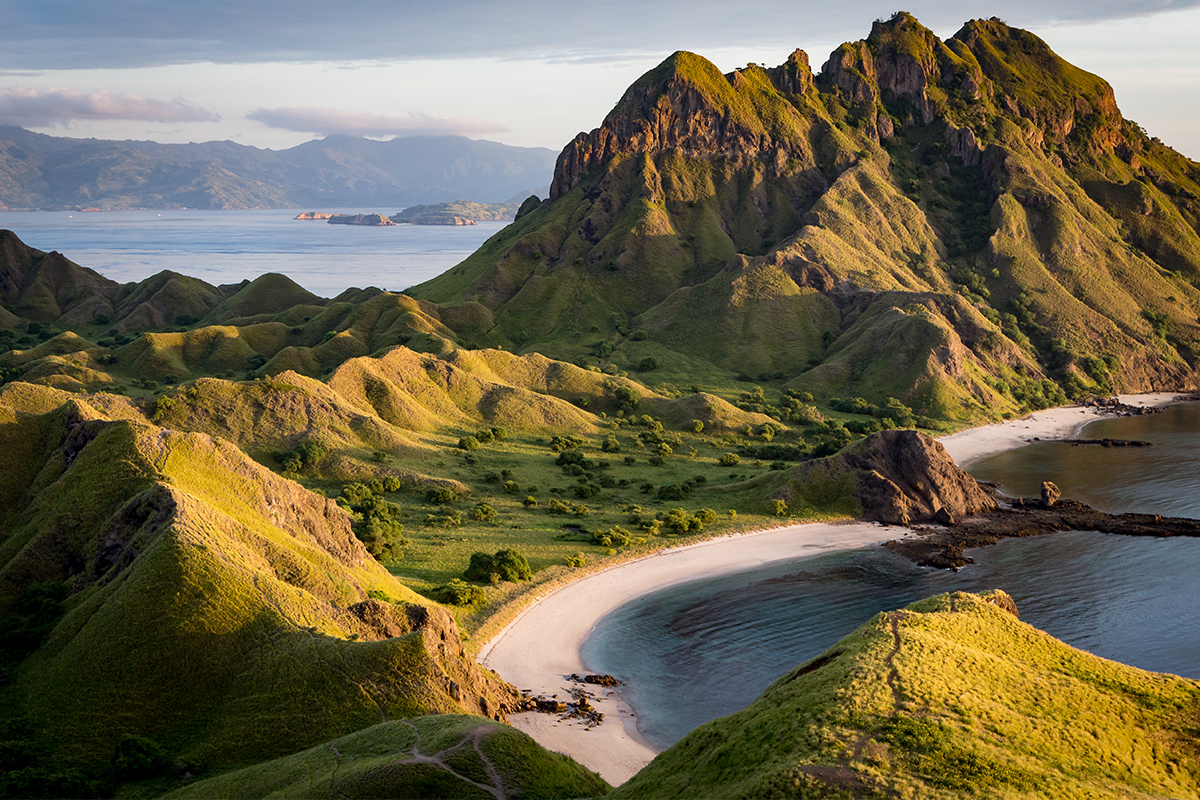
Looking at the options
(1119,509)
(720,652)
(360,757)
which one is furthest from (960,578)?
(360,757)

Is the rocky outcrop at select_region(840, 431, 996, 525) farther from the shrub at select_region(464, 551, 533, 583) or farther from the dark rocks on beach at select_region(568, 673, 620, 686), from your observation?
the dark rocks on beach at select_region(568, 673, 620, 686)

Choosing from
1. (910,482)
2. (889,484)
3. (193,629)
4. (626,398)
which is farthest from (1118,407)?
(193,629)

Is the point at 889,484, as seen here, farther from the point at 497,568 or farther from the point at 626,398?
the point at 626,398

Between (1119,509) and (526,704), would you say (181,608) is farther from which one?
(1119,509)

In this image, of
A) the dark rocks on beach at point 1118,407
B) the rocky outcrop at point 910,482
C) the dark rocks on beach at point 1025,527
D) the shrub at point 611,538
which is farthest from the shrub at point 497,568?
the dark rocks on beach at point 1118,407

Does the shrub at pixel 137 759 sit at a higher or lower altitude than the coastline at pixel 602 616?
higher

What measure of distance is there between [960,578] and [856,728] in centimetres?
6117

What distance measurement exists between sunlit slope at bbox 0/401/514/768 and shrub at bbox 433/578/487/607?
1247 cm

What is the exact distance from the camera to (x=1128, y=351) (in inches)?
7859

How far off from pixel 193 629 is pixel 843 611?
57.1 meters

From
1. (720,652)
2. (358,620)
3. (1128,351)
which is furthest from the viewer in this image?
(1128,351)

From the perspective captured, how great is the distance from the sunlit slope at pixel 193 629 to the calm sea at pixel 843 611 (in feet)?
49.4

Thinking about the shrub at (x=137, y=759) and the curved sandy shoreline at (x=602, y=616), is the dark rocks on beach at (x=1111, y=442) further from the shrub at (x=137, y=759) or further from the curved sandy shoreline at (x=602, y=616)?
the shrub at (x=137, y=759)

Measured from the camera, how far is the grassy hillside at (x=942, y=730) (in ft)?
97.5
